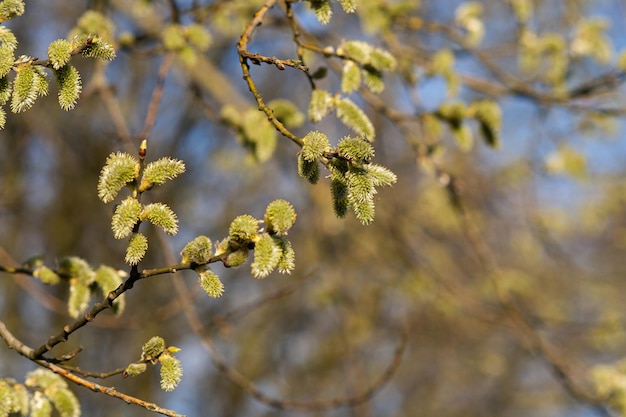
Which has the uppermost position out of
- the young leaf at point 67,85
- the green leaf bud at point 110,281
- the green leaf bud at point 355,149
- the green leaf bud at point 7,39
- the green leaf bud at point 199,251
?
the green leaf bud at point 7,39

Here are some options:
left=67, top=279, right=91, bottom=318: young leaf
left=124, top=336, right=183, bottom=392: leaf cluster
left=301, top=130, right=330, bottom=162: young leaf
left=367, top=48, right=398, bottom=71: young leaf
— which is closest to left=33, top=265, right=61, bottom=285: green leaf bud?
left=67, top=279, right=91, bottom=318: young leaf

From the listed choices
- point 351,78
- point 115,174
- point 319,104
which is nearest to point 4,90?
point 115,174

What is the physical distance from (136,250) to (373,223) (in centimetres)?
362

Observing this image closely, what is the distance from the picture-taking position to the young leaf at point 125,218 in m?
1.19

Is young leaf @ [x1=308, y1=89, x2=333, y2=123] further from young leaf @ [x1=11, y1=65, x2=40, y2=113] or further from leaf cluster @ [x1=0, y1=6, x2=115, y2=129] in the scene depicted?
young leaf @ [x1=11, y1=65, x2=40, y2=113]

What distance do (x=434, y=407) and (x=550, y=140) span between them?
7.40 meters

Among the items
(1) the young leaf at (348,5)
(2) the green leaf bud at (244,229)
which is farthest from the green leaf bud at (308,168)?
(1) the young leaf at (348,5)

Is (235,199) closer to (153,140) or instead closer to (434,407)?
(153,140)

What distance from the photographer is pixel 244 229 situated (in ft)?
4.00

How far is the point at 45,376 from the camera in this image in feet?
5.36

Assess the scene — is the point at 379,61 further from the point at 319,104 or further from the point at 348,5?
the point at 348,5

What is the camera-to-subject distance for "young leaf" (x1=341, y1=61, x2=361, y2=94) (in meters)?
1.78

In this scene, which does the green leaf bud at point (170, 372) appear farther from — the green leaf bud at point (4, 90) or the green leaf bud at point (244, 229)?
the green leaf bud at point (4, 90)

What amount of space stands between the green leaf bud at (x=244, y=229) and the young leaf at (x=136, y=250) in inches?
6.1
